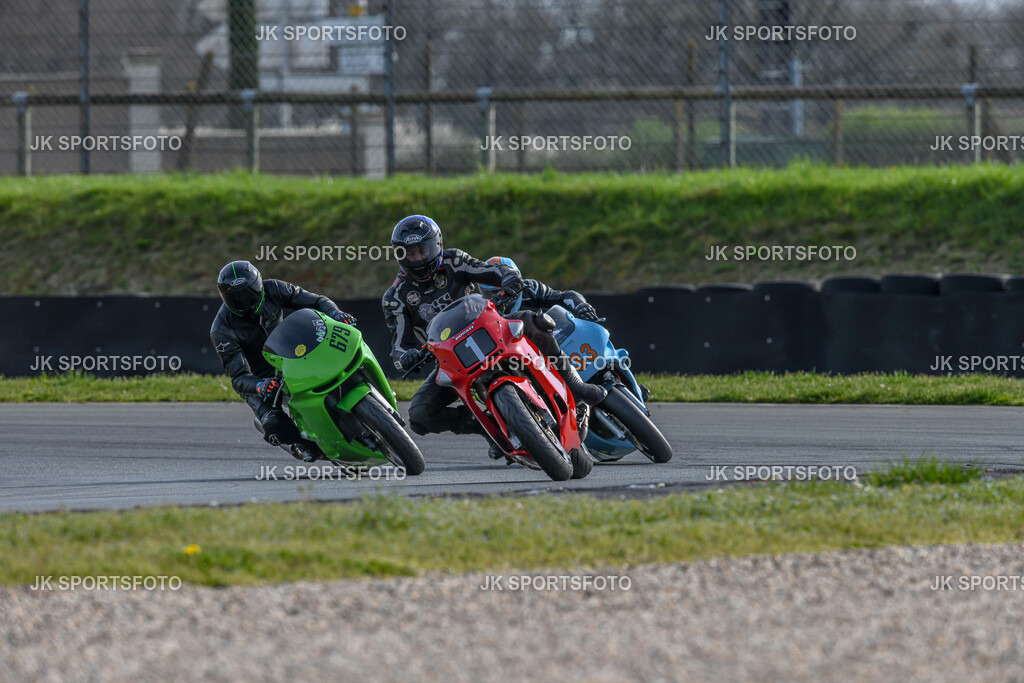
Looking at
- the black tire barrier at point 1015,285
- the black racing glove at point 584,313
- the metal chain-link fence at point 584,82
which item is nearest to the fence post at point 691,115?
the metal chain-link fence at point 584,82

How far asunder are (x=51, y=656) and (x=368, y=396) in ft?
11.7

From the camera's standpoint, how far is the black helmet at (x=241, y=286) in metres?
8.16

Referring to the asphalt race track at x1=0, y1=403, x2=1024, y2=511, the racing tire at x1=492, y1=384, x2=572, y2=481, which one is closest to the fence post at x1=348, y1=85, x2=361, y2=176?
the asphalt race track at x1=0, y1=403, x2=1024, y2=511

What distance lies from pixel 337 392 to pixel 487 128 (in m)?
10.3

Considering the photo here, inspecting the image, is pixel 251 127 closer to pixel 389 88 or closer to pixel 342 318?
pixel 389 88

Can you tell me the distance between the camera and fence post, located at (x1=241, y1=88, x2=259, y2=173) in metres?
17.6

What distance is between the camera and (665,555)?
542cm

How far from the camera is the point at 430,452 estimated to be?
888cm

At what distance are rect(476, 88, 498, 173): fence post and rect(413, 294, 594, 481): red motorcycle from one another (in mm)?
10306

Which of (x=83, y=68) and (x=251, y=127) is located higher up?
(x=83, y=68)

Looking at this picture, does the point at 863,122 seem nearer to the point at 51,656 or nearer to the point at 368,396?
the point at 368,396

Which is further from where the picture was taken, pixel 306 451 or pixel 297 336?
pixel 306 451

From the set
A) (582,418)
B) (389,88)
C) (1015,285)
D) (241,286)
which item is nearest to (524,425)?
(582,418)

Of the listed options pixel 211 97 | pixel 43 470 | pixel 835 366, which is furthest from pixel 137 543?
pixel 211 97
